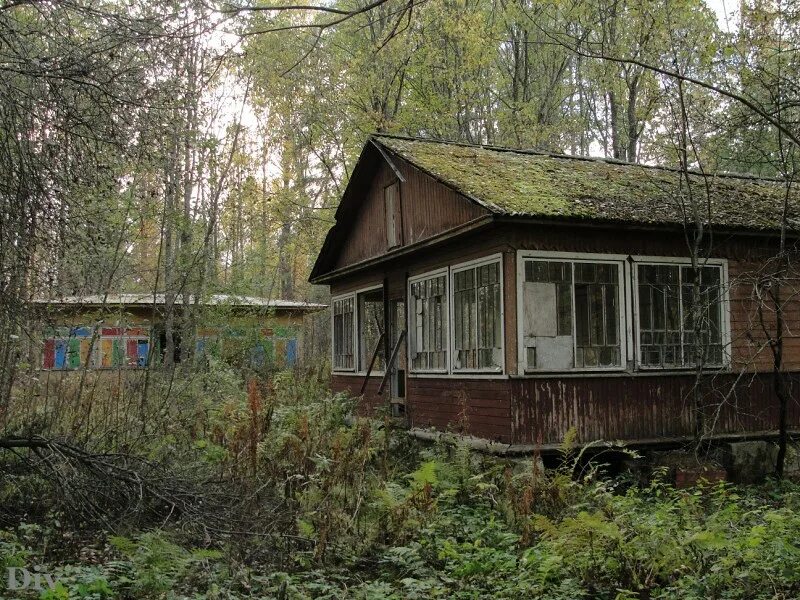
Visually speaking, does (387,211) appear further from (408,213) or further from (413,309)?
(413,309)

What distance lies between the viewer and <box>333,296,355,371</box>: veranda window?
1822cm

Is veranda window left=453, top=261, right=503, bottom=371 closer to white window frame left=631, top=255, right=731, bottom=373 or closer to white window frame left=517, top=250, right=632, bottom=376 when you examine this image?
white window frame left=517, top=250, right=632, bottom=376

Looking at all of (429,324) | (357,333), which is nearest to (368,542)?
(429,324)

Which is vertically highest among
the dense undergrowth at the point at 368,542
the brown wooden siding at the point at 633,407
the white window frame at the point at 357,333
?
the white window frame at the point at 357,333

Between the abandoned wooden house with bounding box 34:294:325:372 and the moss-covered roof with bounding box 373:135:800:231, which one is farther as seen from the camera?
the abandoned wooden house with bounding box 34:294:325:372

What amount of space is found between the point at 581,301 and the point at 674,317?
1801 millimetres

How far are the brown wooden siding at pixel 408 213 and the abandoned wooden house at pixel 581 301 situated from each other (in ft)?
0.18

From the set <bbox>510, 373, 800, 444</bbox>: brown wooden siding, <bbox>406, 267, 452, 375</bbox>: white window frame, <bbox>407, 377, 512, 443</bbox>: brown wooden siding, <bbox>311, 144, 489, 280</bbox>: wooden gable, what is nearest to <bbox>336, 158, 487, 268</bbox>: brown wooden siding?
<bbox>311, 144, 489, 280</bbox>: wooden gable

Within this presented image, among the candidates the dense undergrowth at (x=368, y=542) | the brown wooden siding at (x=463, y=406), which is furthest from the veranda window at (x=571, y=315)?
the dense undergrowth at (x=368, y=542)

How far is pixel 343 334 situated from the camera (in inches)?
734

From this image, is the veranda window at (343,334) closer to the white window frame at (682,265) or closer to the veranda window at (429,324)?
the veranda window at (429,324)

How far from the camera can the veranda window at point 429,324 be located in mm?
13812

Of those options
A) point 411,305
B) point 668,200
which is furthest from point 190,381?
point 668,200

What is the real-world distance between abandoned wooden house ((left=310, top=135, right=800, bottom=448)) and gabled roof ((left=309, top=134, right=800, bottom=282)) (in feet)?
0.16
